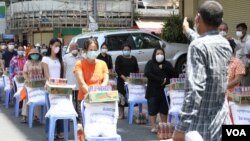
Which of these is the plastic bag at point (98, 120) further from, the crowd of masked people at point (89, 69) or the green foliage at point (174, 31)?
the green foliage at point (174, 31)

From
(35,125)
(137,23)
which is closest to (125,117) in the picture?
(35,125)

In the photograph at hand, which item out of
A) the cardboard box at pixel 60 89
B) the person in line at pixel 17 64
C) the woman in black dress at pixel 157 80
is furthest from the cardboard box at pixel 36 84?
the person in line at pixel 17 64

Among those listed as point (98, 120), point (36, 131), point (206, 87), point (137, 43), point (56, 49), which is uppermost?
point (206, 87)

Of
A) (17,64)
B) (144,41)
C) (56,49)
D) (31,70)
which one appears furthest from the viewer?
(144,41)

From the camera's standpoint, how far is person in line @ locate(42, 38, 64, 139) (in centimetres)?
883

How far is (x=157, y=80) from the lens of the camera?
9281 mm

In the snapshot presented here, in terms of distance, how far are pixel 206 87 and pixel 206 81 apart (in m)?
0.04

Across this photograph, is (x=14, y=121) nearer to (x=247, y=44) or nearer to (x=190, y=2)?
(x=247, y=44)

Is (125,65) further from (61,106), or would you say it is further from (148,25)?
(148,25)

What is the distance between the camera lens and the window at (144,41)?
53.7 feet

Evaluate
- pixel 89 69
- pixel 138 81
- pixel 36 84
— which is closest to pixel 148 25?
pixel 138 81

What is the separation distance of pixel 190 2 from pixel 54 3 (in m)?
20.6

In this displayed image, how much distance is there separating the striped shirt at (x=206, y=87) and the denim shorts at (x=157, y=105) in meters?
5.64

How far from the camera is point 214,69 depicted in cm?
362
